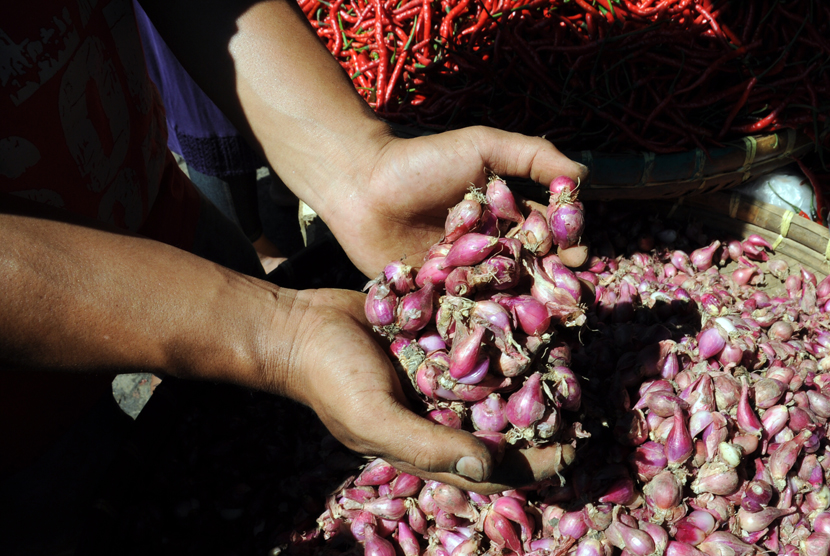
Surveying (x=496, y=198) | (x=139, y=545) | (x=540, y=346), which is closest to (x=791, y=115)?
(x=496, y=198)

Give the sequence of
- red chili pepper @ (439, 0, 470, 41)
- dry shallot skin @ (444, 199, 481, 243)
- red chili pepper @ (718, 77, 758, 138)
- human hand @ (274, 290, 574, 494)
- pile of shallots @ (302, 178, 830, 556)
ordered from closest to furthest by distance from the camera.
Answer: human hand @ (274, 290, 574, 494), pile of shallots @ (302, 178, 830, 556), dry shallot skin @ (444, 199, 481, 243), red chili pepper @ (718, 77, 758, 138), red chili pepper @ (439, 0, 470, 41)

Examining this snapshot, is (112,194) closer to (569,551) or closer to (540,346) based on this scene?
(540,346)

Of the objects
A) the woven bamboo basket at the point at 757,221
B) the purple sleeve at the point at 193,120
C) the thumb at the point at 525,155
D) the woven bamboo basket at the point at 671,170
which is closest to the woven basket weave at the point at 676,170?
the woven bamboo basket at the point at 671,170

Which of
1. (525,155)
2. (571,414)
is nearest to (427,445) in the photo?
(571,414)

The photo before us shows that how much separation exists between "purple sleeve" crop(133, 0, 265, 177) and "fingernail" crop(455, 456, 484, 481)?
2.10m

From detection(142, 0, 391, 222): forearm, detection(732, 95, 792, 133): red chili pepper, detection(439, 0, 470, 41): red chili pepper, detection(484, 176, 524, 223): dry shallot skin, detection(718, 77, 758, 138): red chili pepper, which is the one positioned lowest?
detection(732, 95, 792, 133): red chili pepper

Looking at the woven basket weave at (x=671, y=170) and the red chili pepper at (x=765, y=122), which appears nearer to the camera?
the woven basket weave at (x=671, y=170)

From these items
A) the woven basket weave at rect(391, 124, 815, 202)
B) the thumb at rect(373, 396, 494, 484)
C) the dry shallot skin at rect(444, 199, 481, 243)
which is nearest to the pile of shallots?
the dry shallot skin at rect(444, 199, 481, 243)

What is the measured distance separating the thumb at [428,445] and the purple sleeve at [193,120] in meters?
1.94

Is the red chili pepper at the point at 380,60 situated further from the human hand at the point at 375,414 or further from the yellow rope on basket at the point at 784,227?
the yellow rope on basket at the point at 784,227

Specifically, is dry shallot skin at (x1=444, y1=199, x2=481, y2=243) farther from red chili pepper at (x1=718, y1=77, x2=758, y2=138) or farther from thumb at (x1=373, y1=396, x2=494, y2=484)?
red chili pepper at (x1=718, y1=77, x2=758, y2=138)

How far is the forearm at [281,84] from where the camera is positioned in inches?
64.1

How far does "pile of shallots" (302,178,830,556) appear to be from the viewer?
4.29 feet

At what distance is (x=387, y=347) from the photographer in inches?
59.7
